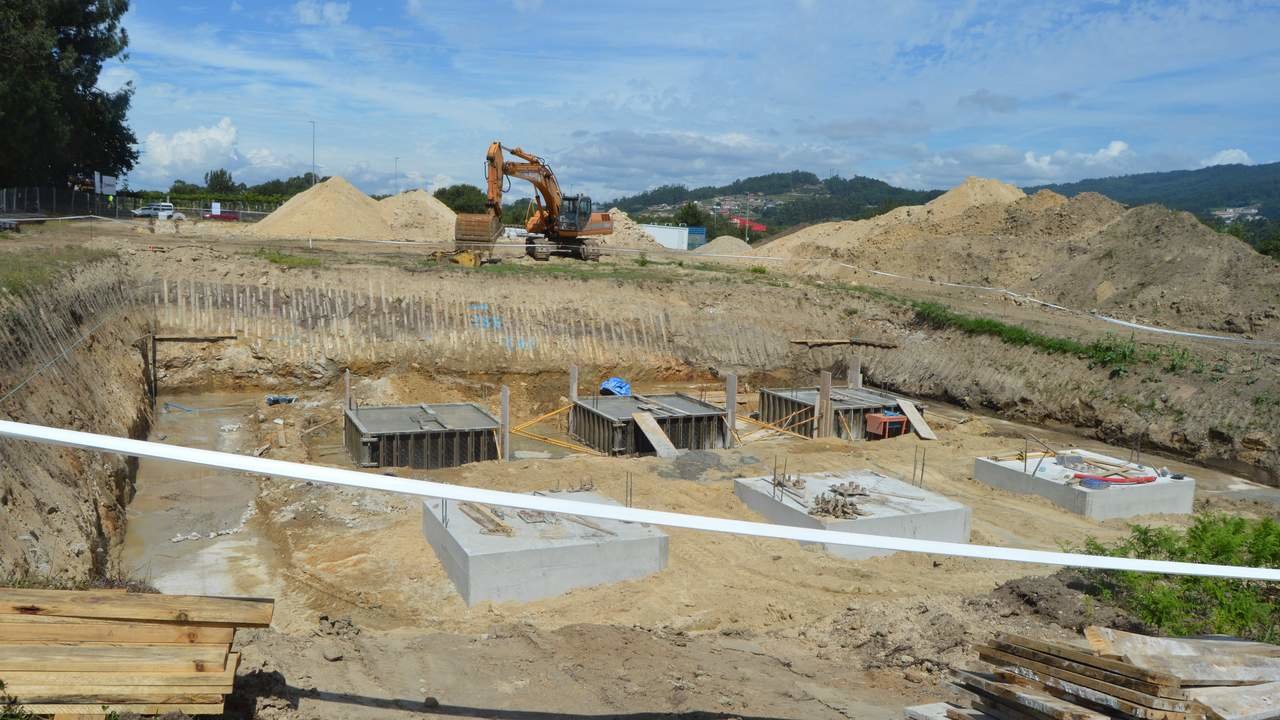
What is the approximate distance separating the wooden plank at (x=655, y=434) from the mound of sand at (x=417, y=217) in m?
28.3

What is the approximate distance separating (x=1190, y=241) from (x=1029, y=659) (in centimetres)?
3294

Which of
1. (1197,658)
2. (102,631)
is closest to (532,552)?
(102,631)

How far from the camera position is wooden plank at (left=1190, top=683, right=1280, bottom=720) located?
4555 millimetres

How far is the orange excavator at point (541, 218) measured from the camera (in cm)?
3164

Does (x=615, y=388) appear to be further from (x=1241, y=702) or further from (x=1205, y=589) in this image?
(x=1241, y=702)

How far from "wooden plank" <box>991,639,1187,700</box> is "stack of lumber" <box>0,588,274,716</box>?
4.30 meters

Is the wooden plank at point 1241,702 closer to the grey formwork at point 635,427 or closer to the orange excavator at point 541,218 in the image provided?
the grey formwork at point 635,427

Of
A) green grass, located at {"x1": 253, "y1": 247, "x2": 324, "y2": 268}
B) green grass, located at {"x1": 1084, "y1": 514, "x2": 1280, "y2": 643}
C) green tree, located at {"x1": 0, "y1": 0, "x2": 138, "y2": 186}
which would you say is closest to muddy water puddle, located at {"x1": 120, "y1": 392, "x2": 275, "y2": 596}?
green grass, located at {"x1": 253, "y1": 247, "x2": 324, "y2": 268}

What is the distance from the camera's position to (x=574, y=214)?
3409 centimetres

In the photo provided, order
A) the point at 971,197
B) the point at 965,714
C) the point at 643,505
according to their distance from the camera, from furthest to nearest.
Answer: the point at 971,197 < the point at 643,505 < the point at 965,714

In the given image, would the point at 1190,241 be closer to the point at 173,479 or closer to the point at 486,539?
the point at 486,539

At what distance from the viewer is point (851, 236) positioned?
154ft

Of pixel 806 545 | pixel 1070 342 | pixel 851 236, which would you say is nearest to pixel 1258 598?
pixel 806 545

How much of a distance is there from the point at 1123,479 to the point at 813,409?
7352mm
